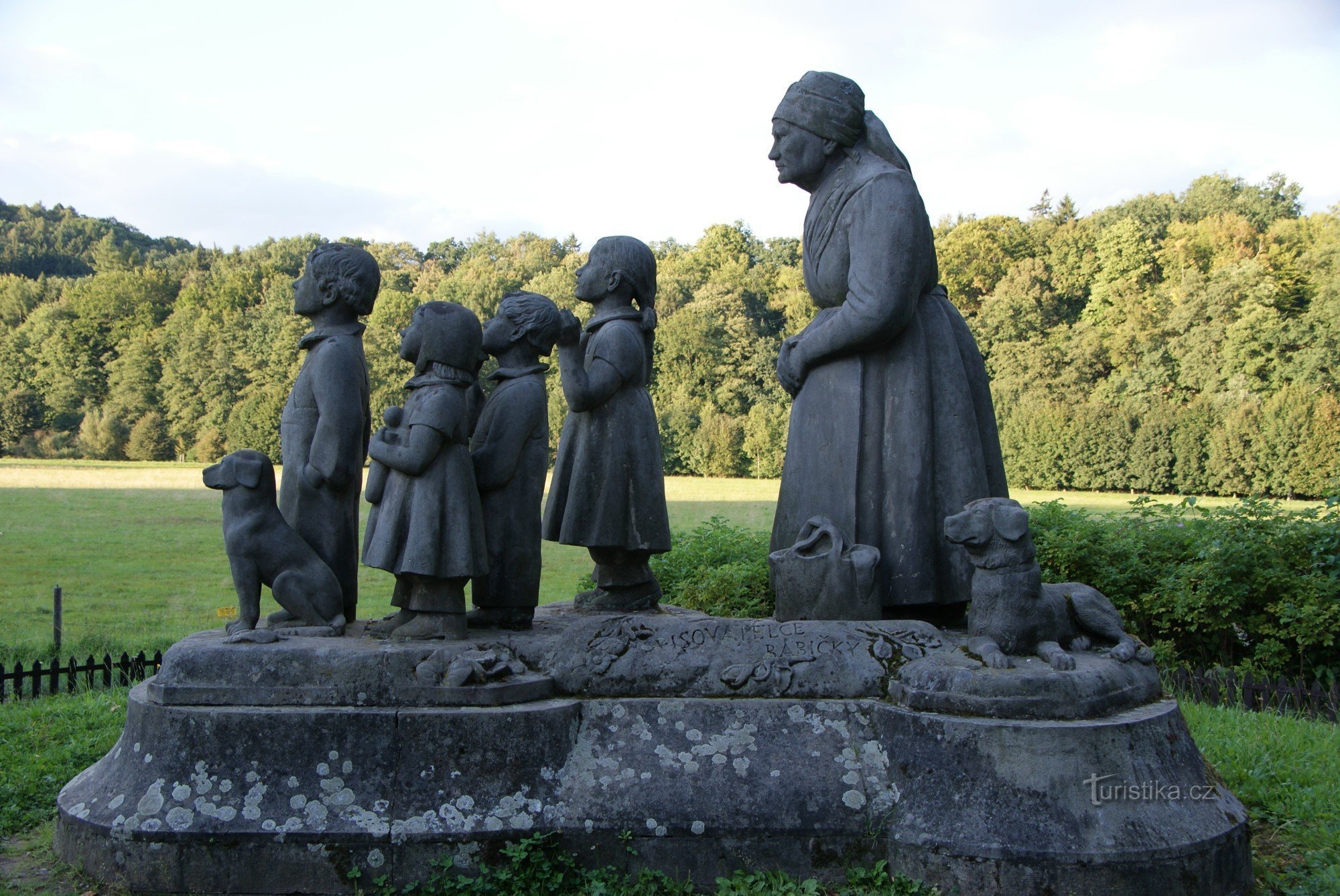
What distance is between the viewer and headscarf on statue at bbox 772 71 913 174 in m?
4.92

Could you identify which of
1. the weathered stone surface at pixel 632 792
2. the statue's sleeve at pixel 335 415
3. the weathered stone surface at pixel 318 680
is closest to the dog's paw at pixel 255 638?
the weathered stone surface at pixel 318 680

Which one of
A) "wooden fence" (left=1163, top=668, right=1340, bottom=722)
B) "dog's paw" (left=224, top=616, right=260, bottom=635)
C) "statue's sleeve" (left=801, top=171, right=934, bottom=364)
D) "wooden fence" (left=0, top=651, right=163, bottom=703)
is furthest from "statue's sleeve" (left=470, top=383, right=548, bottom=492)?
"wooden fence" (left=1163, top=668, right=1340, bottom=722)

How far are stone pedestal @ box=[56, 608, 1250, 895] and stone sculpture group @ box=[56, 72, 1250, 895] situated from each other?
0.01m

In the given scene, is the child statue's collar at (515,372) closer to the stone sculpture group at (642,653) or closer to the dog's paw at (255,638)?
the stone sculpture group at (642,653)

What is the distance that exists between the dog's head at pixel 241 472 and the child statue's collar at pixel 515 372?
3.49 feet

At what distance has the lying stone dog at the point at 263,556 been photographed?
4477 mm

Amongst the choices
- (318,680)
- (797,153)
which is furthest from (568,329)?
(318,680)

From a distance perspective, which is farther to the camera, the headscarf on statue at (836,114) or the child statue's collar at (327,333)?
the headscarf on statue at (836,114)

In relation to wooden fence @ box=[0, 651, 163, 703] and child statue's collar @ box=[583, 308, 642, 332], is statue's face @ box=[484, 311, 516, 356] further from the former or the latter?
wooden fence @ box=[0, 651, 163, 703]

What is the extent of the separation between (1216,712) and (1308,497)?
80.4 feet

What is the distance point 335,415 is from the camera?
185 inches

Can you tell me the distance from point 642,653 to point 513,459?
107cm

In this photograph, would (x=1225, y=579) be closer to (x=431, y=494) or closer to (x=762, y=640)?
(x=762, y=640)

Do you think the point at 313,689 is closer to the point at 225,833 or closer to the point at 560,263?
the point at 225,833
